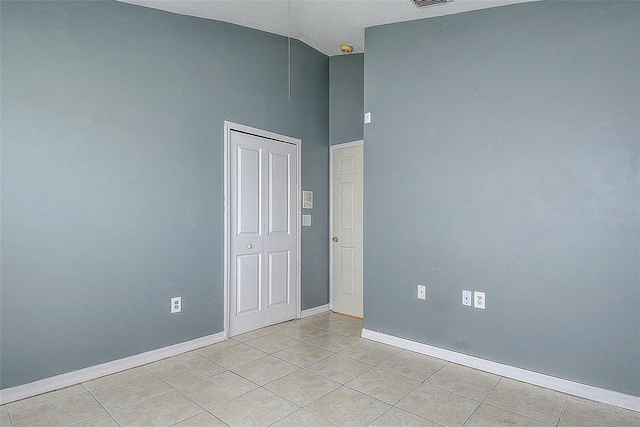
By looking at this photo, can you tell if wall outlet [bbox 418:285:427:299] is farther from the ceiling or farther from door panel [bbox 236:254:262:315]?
the ceiling

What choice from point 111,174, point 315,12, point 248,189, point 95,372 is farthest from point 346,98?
point 95,372

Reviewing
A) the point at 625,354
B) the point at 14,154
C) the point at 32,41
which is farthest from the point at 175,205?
the point at 625,354

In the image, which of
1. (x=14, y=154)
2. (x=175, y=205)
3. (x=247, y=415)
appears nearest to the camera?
(x=247, y=415)

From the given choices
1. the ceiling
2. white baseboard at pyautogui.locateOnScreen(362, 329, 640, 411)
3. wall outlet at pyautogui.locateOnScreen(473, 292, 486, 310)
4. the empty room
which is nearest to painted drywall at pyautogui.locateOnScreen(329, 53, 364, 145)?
the ceiling

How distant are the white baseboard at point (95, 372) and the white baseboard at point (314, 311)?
117cm

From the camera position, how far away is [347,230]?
4324 mm

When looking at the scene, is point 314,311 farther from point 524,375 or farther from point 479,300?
point 524,375

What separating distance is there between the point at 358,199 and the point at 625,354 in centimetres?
270

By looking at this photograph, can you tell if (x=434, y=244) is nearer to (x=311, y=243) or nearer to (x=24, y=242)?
(x=311, y=243)

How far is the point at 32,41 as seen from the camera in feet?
7.69

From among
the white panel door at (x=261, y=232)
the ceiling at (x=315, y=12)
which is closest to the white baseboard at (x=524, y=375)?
the white panel door at (x=261, y=232)

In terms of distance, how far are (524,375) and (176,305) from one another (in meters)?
2.84

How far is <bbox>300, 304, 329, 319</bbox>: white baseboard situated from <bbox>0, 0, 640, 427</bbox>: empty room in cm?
41

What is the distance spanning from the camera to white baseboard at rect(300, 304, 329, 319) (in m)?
4.17
